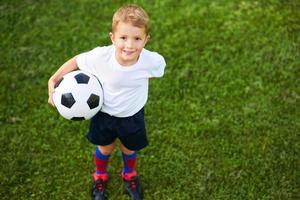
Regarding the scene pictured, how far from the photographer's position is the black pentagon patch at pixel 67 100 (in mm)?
3062

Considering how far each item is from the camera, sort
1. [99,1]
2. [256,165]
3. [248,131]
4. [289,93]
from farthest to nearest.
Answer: [99,1]
[289,93]
[248,131]
[256,165]

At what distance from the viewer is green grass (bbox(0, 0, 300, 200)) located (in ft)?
12.7

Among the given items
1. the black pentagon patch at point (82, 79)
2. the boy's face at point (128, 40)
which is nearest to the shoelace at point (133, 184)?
the black pentagon patch at point (82, 79)

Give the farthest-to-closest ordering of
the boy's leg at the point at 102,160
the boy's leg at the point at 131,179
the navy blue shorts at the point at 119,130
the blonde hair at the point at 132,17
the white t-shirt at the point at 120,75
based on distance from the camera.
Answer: the boy's leg at the point at 131,179, the boy's leg at the point at 102,160, the navy blue shorts at the point at 119,130, the white t-shirt at the point at 120,75, the blonde hair at the point at 132,17

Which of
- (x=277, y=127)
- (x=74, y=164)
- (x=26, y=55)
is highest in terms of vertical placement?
(x=26, y=55)

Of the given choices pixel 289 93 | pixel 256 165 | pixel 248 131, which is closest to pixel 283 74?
pixel 289 93

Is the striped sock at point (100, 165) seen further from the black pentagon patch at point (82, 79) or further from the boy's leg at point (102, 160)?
the black pentagon patch at point (82, 79)

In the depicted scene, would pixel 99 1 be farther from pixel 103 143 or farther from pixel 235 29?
pixel 103 143

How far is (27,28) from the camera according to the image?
5363 mm

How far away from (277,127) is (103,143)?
1.72 metres

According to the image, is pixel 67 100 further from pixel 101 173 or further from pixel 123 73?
pixel 101 173

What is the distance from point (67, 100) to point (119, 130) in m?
0.43

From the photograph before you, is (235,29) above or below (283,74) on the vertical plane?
above

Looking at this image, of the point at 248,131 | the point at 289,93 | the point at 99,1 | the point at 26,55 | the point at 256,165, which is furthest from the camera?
the point at 99,1
